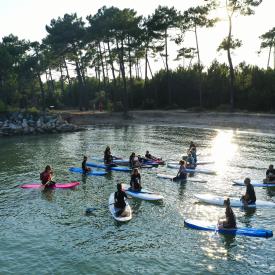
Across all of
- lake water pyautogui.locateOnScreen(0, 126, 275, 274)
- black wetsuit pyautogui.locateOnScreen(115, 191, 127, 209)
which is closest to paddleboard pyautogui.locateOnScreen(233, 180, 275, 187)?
lake water pyautogui.locateOnScreen(0, 126, 275, 274)

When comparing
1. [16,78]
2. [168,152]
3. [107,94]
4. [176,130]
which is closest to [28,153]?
[168,152]

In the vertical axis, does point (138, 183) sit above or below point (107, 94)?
below

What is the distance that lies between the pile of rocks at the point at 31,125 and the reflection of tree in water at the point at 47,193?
36.5 m

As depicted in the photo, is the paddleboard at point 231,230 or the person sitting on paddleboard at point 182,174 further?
the person sitting on paddleboard at point 182,174

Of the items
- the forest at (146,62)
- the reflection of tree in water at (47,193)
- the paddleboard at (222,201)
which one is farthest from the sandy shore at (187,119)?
the reflection of tree in water at (47,193)

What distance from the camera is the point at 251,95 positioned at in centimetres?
6525

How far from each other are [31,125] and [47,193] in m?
39.4

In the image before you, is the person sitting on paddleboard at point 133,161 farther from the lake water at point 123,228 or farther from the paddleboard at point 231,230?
the paddleboard at point 231,230

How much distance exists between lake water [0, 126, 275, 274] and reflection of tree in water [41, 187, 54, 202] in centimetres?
7

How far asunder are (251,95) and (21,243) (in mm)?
55477

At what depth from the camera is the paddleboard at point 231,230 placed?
17.5m

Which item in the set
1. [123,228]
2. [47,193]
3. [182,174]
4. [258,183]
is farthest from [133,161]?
[123,228]

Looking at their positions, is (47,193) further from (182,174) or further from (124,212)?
(182,174)

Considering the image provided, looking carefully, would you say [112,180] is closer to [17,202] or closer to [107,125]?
[17,202]
